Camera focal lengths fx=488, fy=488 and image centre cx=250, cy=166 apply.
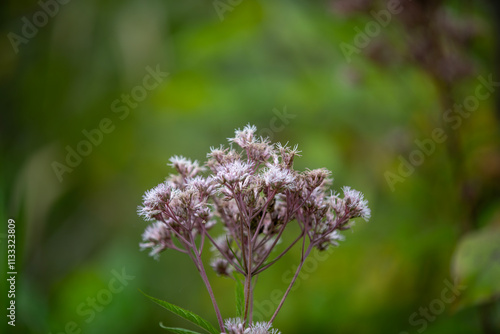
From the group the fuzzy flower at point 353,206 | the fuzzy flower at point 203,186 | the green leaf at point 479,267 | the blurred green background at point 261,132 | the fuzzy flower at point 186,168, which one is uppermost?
the blurred green background at point 261,132

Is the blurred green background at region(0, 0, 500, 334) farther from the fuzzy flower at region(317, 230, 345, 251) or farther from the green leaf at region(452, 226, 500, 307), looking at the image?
the fuzzy flower at region(317, 230, 345, 251)

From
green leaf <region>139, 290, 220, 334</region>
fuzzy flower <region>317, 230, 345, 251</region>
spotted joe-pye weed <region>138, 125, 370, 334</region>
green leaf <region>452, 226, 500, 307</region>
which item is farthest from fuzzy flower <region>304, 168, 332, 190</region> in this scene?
green leaf <region>452, 226, 500, 307</region>

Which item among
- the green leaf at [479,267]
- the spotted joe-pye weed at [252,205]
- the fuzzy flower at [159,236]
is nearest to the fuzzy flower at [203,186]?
the spotted joe-pye weed at [252,205]

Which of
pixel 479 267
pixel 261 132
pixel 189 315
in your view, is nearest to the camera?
pixel 189 315

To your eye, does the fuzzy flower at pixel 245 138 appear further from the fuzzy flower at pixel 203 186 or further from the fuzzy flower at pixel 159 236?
the fuzzy flower at pixel 159 236

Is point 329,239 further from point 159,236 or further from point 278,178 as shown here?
point 159,236

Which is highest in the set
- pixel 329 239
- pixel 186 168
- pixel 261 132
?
pixel 261 132

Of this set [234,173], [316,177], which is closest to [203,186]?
[234,173]

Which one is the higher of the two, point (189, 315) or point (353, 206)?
point (353, 206)
